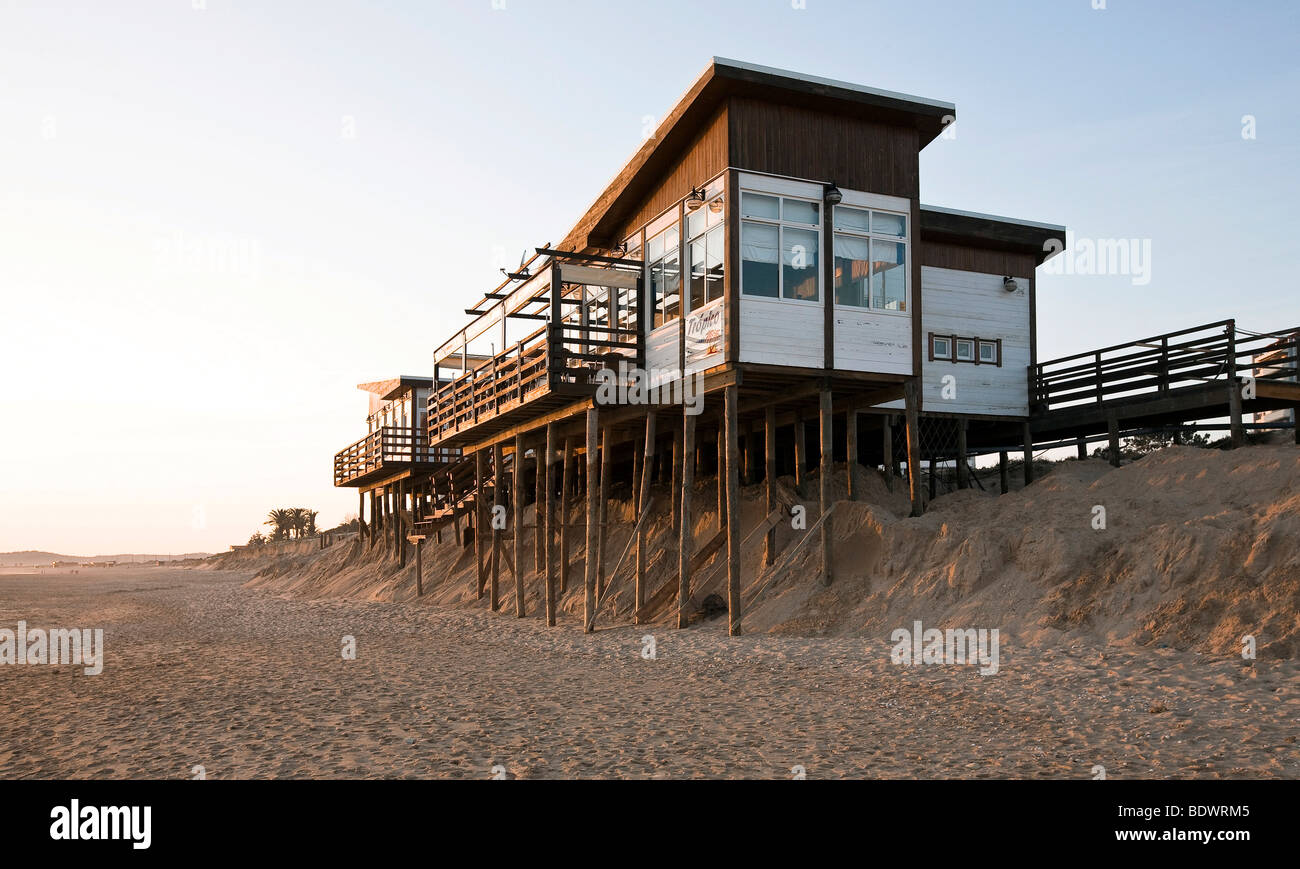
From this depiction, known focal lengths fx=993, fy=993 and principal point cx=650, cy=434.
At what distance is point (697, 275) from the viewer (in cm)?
1784

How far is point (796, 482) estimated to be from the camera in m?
22.3

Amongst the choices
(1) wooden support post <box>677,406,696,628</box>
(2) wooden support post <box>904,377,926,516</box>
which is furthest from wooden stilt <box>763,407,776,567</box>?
(2) wooden support post <box>904,377,926,516</box>

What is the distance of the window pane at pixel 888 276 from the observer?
1770 cm

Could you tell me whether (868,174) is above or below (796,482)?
above

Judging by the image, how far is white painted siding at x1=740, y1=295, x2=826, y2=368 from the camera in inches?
655

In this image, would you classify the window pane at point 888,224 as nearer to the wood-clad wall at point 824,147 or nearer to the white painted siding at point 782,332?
the wood-clad wall at point 824,147

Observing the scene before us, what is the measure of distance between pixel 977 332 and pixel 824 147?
849 centimetres

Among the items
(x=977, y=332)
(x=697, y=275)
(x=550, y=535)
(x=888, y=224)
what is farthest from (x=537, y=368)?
(x=977, y=332)

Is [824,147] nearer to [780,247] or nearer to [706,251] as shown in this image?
[780,247]

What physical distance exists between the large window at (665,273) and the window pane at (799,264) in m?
2.18

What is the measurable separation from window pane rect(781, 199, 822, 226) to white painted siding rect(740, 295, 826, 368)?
1482 millimetres
